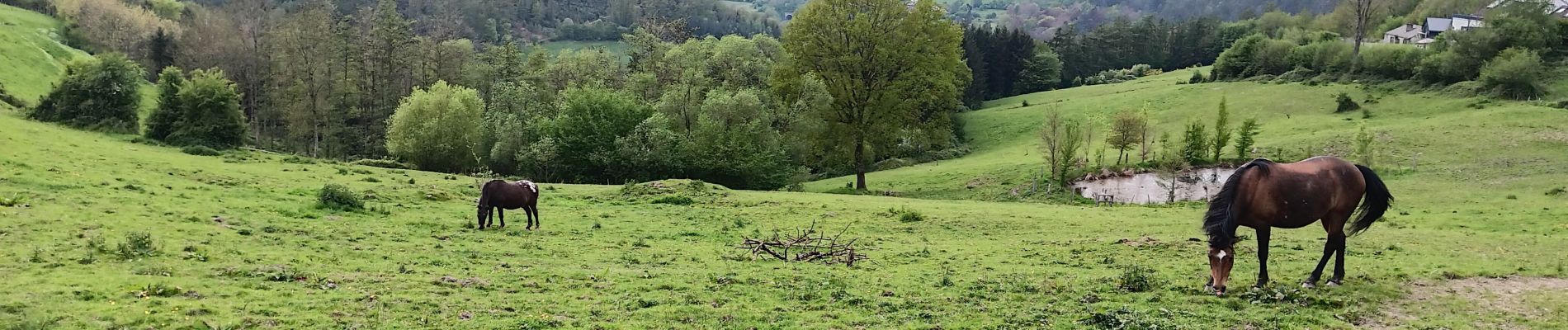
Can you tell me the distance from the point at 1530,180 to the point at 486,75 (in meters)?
65.6

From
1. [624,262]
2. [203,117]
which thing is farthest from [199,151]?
[624,262]

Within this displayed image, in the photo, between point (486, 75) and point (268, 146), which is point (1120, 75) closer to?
point (486, 75)

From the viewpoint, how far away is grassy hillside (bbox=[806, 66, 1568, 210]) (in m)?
32.8

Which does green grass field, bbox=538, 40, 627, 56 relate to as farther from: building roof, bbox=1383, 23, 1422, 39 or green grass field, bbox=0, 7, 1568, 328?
green grass field, bbox=0, 7, 1568, 328

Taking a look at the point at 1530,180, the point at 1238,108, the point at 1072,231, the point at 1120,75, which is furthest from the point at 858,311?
the point at 1120,75

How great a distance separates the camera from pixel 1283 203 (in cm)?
1223

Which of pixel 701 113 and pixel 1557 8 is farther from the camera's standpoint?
pixel 1557 8

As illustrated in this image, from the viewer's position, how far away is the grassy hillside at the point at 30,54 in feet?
169

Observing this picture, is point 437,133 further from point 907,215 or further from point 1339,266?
point 1339,266

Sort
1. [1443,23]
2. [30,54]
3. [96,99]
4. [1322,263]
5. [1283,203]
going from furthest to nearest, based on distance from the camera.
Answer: [1443,23] < [30,54] < [96,99] < [1322,263] < [1283,203]

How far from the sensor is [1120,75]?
3782 inches

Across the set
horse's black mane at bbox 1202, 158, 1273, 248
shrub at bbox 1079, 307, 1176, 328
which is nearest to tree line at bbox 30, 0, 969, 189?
horse's black mane at bbox 1202, 158, 1273, 248

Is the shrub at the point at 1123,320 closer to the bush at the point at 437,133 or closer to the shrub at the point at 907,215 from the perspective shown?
the shrub at the point at 907,215

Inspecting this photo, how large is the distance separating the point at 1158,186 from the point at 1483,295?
2645cm
